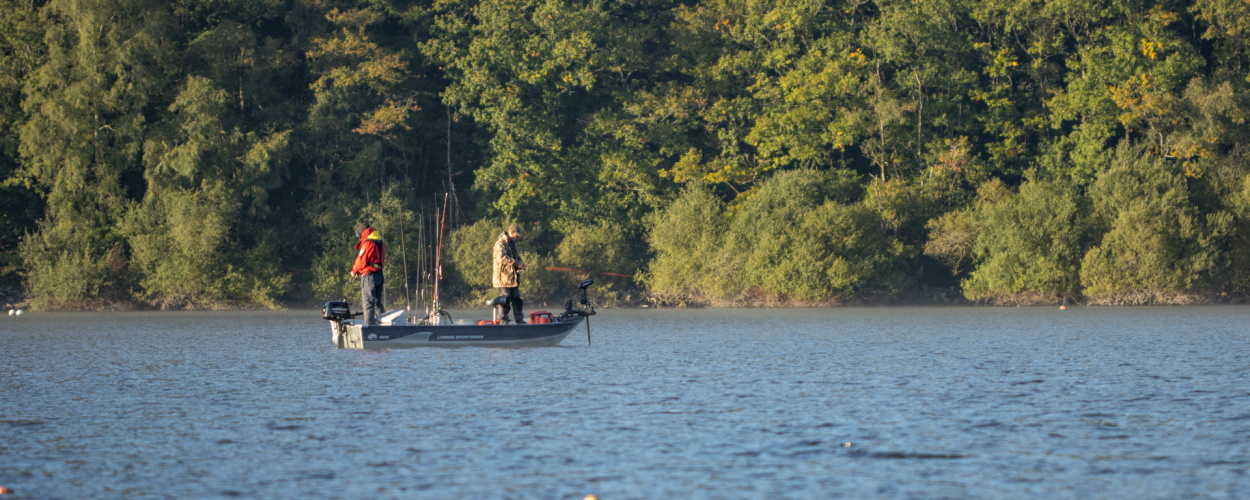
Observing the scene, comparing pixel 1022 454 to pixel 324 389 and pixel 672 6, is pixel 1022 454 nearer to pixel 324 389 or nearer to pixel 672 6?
pixel 324 389

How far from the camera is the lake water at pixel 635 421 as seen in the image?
12.2m

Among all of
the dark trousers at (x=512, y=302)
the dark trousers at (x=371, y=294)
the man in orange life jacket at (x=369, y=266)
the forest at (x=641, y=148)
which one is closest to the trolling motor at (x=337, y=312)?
the dark trousers at (x=371, y=294)

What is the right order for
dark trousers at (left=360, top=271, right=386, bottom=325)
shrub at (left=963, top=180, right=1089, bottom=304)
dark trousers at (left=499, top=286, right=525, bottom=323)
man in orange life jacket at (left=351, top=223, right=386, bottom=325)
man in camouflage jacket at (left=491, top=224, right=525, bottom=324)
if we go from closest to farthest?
man in orange life jacket at (left=351, top=223, right=386, bottom=325), dark trousers at (left=360, top=271, right=386, bottom=325), man in camouflage jacket at (left=491, top=224, right=525, bottom=324), dark trousers at (left=499, top=286, right=525, bottom=323), shrub at (left=963, top=180, right=1089, bottom=304)

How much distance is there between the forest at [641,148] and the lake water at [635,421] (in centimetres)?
2795

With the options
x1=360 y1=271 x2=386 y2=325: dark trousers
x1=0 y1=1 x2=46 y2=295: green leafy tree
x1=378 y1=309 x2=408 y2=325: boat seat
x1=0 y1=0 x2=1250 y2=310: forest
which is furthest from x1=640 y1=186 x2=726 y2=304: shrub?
x1=360 y1=271 x2=386 y2=325: dark trousers

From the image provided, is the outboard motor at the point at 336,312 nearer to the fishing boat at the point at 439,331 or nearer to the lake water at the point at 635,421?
the fishing boat at the point at 439,331

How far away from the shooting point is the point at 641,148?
212ft

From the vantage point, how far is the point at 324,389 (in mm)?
20219

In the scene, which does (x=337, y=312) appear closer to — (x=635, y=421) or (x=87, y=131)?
(x=635, y=421)

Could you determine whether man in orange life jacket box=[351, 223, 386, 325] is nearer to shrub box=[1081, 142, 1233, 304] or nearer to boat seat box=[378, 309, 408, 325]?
boat seat box=[378, 309, 408, 325]

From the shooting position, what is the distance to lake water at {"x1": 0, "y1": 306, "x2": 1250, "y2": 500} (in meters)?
12.2

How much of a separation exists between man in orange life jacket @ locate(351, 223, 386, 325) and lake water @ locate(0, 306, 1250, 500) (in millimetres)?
1186

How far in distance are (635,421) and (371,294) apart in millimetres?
12799

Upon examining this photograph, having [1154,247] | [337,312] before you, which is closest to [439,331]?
[337,312]
